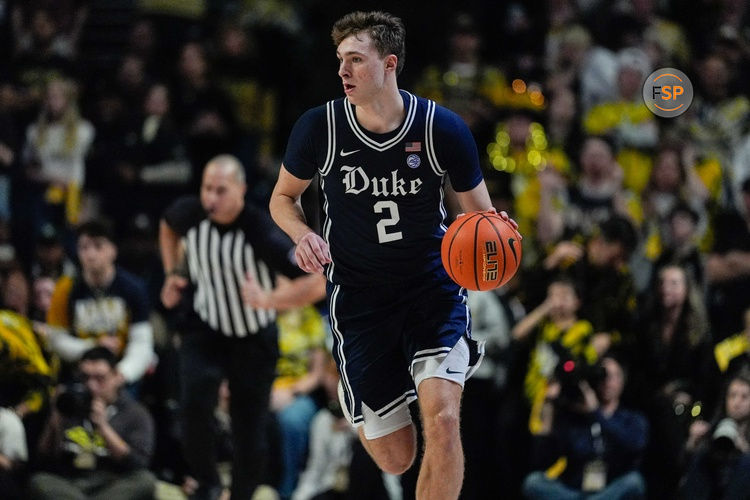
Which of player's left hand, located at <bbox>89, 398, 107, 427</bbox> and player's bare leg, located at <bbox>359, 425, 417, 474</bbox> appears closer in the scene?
player's bare leg, located at <bbox>359, 425, 417, 474</bbox>

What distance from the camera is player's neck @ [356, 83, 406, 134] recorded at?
6.24 metres

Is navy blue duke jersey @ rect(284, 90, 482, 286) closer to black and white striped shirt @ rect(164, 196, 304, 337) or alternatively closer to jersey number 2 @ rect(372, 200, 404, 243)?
jersey number 2 @ rect(372, 200, 404, 243)

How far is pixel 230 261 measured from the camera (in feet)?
26.9

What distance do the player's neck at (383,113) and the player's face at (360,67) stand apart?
7cm

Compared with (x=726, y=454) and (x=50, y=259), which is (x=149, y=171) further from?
(x=726, y=454)

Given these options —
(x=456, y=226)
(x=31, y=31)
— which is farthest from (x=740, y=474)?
(x=31, y=31)

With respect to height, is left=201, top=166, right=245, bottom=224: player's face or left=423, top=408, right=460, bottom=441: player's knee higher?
left=201, top=166, right=245, bottom=224: player's face

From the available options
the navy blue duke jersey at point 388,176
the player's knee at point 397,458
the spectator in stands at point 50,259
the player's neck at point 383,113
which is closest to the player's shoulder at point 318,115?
the navy blue duke jersey at point 388,176

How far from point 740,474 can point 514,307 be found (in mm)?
2566

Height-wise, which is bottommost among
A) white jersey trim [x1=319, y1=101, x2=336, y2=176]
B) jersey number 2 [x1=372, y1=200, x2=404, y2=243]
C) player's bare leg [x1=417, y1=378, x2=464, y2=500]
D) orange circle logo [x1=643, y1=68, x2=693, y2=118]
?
player's bare leg [x1=417, y1=378, x2=464, y2=500]

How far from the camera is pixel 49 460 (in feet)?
30.0

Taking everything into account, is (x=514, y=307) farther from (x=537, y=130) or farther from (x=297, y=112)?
(x=297, y=112)

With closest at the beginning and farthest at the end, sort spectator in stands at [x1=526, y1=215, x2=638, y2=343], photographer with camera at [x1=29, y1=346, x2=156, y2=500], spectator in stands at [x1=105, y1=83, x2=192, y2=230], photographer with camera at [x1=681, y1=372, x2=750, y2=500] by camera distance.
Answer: photographer with camera at [x1=681, y1=372, x2=750, y2=500] < photographer with camera at [x1=29, y1=346, x2=156, y2=500] < spectator in stands at [x1=526, y1=215, x2=638, y2=343] < spectator in stands at [x1=105, y1=83, x2=192, y2=230]

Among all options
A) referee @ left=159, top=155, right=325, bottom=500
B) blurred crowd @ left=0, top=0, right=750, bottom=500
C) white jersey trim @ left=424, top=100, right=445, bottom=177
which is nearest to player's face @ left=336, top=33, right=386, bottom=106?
white jersey trim @ left=424, top=100, right=445, bottom=177
